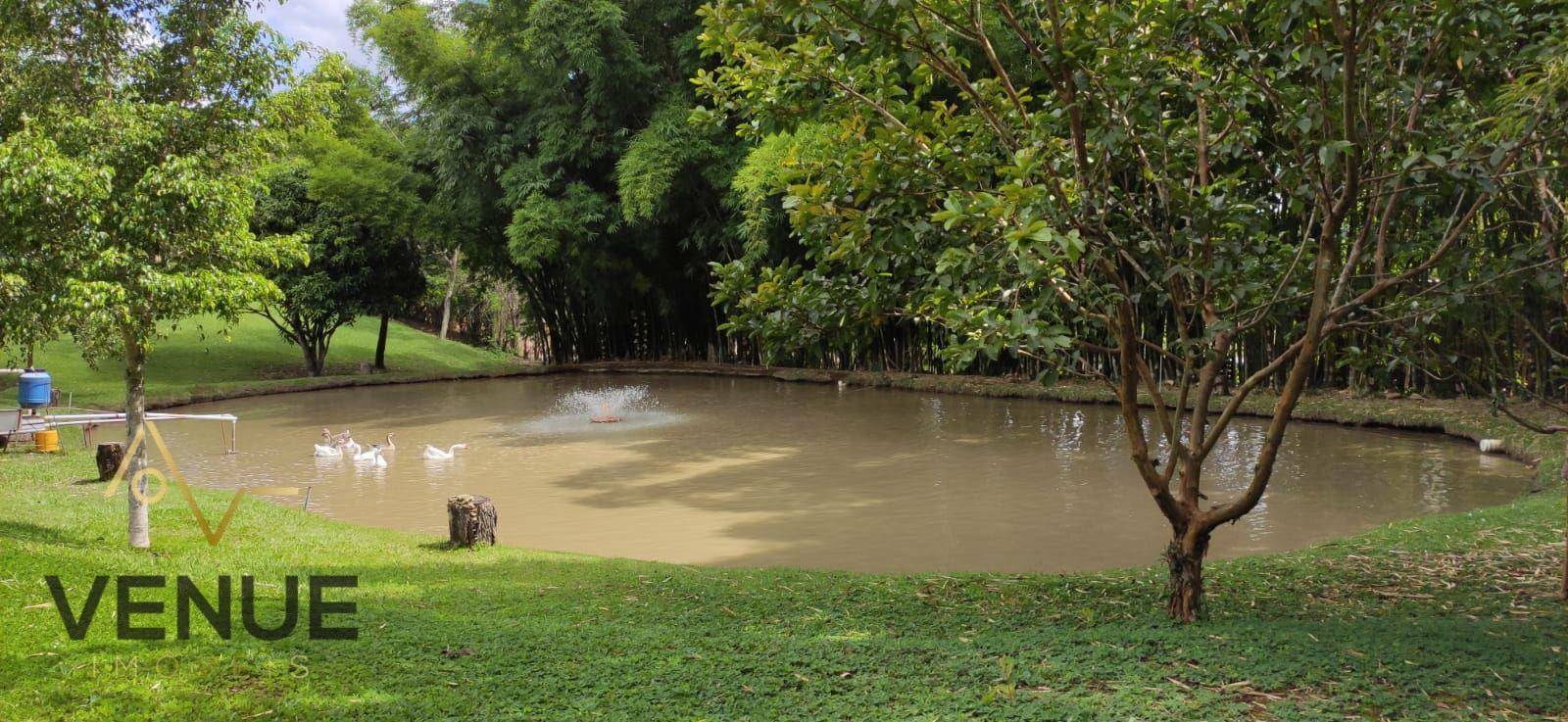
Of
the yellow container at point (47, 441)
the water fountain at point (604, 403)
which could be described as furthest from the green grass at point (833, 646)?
the water fountain at point (604, 403)

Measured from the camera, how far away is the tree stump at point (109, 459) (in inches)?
356

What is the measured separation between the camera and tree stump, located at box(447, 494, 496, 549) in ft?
22.7

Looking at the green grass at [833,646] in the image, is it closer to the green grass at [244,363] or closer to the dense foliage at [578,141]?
the dense foliage at [578,141]

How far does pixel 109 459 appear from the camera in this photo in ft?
29.7

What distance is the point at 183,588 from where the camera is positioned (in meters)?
4.42

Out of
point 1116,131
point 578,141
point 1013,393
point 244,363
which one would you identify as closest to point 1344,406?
point 1013,393

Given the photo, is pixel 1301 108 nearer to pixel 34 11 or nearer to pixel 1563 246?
pixel 1563 246

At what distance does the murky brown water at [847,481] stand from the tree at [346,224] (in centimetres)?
679

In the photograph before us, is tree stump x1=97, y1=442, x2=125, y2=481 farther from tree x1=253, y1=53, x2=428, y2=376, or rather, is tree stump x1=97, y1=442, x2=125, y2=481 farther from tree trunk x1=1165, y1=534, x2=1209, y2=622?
tree x1=253, y1=53, x2=428, y2=376

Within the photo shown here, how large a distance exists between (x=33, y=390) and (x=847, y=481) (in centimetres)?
948

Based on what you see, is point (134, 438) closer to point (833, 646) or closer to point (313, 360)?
point (833, 646)

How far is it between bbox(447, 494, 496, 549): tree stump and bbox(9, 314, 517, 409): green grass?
40.9 ft

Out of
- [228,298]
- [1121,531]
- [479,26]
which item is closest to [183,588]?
[228,298]

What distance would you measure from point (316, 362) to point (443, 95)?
647 centimetres
